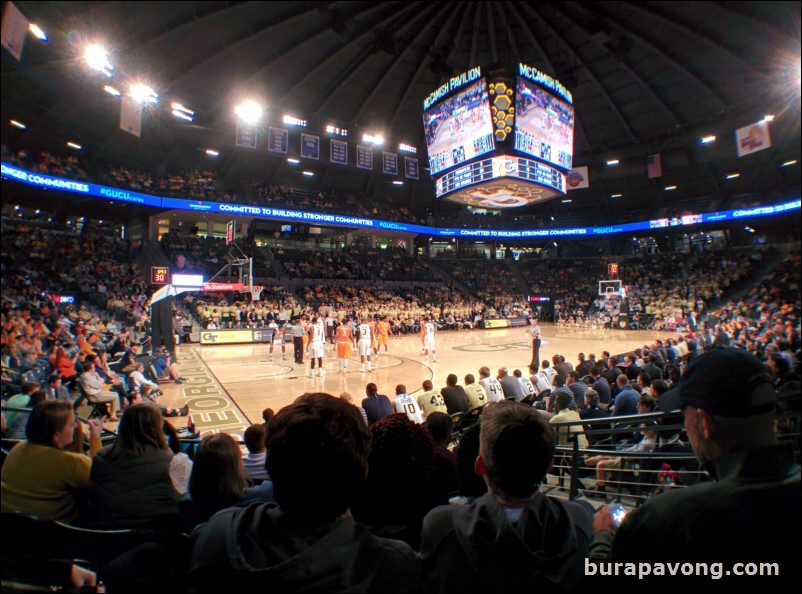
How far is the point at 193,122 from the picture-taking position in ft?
78.0

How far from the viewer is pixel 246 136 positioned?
75.5 ft

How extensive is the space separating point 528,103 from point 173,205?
2130 centimetres

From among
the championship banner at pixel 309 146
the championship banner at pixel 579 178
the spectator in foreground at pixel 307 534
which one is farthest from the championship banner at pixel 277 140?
the spectator in foreground at pixel 307 534

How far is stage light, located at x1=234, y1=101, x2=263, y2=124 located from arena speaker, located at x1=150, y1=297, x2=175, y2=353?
14438 mm

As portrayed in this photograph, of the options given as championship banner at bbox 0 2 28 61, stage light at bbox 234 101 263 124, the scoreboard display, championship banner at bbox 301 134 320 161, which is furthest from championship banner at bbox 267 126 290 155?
championship banner at bbox 0 2 28 61

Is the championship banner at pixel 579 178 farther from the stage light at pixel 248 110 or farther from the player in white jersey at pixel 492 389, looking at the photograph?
the player in white jersey at pixel 492 389

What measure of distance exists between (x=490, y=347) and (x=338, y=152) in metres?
16.5

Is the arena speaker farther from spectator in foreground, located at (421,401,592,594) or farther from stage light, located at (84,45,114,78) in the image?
spectator in foreground, located at (421,401,592,594)

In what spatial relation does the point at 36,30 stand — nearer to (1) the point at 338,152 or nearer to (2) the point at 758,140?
(2) the point at 758,140

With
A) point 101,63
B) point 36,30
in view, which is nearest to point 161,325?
point 101,63

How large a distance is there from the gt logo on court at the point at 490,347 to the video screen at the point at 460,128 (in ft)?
27.3

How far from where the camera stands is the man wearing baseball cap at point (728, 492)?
36.4 inches

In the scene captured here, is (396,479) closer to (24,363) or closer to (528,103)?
(24,363)

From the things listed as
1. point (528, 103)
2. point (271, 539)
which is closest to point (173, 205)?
point (528, 103)
